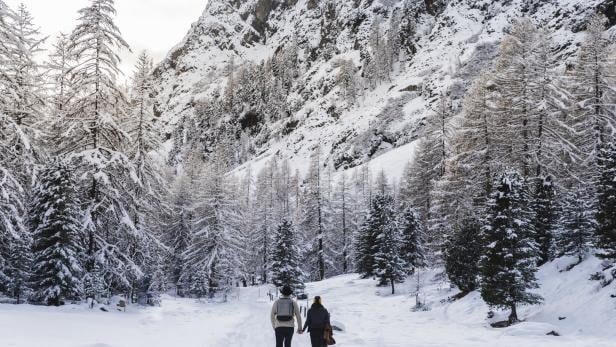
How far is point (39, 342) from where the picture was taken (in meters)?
10.3

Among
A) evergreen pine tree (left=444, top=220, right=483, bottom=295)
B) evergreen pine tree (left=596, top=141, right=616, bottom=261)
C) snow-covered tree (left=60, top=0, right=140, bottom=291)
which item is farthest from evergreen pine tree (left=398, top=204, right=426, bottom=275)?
snow-covered tree (left=60, top=0, right=140, bottom=291)

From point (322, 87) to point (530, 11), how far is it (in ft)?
203

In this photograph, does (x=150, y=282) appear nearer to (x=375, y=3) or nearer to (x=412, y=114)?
(x=412, y=114)

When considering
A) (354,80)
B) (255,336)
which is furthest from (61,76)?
(354,80)

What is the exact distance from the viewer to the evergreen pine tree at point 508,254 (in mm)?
18828

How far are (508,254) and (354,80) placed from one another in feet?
386

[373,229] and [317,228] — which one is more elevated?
[317,228]

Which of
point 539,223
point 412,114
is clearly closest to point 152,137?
point 539,223

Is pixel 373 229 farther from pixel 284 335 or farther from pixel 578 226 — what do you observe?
pixel 284 335

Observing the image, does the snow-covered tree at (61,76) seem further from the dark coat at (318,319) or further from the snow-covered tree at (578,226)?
the snow-covered tree at (578,226)

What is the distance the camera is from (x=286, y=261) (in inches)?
1601

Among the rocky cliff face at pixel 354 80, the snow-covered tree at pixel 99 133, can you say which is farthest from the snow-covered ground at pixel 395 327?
the rocky cliff face at pixel 354 80

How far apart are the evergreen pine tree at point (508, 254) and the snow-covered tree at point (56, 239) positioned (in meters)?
16.7

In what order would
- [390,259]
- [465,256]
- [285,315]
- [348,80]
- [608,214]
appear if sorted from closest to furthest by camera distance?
[285,315]
[608,214]
[465,256]
[390,259]
[348,80]
